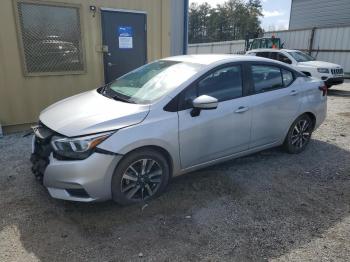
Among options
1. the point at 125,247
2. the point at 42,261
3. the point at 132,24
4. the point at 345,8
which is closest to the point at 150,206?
the point at 125,247

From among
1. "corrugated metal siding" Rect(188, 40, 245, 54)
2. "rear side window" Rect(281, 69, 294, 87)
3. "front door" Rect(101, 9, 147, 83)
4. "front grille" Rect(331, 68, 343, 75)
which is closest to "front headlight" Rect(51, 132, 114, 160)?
"rear side window" Rect(281, 69, 294, 87)

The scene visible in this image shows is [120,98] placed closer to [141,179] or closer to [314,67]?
[141,179]

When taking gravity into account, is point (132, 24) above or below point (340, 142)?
above

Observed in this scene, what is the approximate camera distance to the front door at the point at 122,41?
6.87m

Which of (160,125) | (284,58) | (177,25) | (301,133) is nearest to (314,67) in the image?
(284,58)

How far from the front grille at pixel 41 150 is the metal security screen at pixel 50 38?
9.97ft

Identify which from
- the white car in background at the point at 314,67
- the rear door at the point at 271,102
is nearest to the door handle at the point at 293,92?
the rear door at the point at 271,102

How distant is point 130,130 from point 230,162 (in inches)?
83.0

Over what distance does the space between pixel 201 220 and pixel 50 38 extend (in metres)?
4.87

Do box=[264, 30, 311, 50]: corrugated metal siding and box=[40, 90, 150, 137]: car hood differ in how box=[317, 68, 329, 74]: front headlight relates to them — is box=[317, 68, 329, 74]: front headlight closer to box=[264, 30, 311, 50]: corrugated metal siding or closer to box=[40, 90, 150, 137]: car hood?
box=[264, 30, 311, 50]: corrugated metal siding

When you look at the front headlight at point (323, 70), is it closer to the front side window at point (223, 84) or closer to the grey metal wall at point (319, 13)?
the front side window at point (223, 84)

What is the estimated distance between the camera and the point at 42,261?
270 cm

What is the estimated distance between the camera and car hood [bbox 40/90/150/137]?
3.21m

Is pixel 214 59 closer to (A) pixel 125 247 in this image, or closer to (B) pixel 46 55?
(A) pixel 125 247
